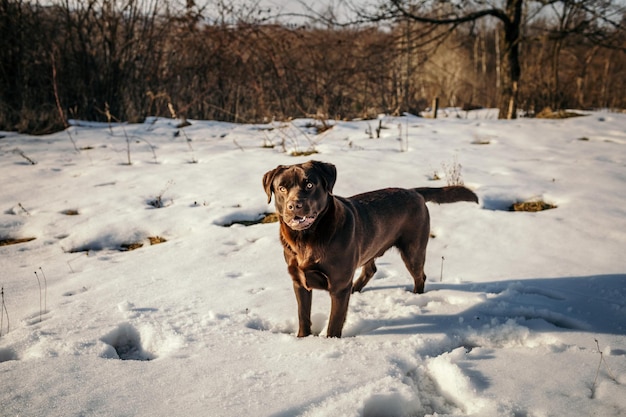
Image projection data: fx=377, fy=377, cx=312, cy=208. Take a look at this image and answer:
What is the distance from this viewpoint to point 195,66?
475 inches

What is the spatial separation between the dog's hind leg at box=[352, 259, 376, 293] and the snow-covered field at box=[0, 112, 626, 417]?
84 mm

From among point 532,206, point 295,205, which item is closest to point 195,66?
point 532,206

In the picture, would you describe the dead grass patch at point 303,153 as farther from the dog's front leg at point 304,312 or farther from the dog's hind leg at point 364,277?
the dog's front leg at point 304,312

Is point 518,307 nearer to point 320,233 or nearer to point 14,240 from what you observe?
point 320,233

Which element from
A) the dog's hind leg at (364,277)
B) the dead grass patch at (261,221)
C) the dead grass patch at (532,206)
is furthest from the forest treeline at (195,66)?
the dog's hind leg at (364,277)

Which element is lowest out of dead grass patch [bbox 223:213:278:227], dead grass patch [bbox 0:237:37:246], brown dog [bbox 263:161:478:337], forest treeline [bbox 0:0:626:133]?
dead grass patch [bbox 0:237:37:246]

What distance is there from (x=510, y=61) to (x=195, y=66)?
978cm

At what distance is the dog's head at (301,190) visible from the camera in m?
2.20

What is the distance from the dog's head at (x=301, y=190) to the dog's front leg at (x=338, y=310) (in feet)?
1.61

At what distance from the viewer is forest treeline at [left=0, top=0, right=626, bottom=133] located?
32.6 ft

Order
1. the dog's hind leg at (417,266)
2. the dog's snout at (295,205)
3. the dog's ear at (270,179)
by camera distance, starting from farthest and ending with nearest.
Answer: the dog's hind leg at (417,266) → the dog's ear at (270,179) → the dog's snout at (295,205)

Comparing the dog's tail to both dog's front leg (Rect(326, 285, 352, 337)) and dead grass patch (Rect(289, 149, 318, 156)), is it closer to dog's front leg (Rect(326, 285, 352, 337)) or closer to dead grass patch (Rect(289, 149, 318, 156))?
dog's front leg (Rect(326, 285, 352, 337))

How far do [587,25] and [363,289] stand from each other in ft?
38.5

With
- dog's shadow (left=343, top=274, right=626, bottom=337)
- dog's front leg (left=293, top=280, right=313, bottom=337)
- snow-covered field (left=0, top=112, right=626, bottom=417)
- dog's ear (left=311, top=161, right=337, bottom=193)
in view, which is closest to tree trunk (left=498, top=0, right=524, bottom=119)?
snow-covered field (left=0, top=112, right=626, bottom=417)
